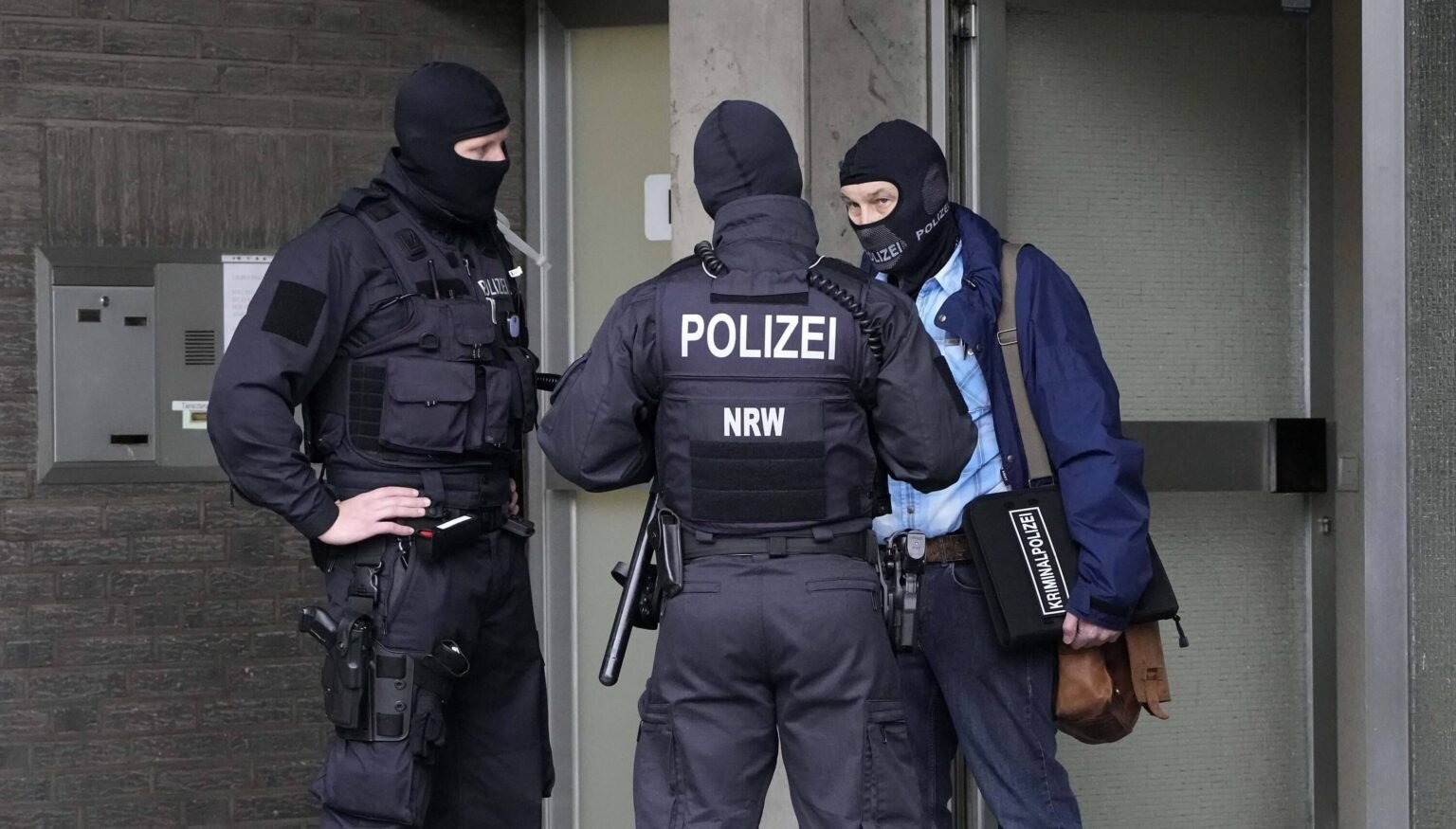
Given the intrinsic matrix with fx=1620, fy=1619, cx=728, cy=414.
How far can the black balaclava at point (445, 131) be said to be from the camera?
3.55m

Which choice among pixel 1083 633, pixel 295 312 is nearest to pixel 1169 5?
pixel 1083 633

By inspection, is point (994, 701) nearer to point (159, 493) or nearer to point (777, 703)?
point (777, 703)

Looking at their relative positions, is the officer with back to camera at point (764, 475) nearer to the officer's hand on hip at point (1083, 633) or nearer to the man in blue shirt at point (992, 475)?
the man in blue shirt at point (992, 475)

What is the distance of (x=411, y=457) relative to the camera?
3529 millimetres

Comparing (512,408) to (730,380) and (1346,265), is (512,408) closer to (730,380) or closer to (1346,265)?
(730,380)

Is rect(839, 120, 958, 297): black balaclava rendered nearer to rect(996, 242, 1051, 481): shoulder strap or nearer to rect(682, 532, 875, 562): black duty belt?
rect(996, 242, 1051, 481): shoulder strap

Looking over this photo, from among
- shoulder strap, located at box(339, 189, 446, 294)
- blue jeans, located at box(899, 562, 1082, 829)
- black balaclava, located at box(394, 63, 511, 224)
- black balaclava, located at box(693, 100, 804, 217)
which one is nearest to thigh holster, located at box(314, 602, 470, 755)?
shoulder strap, located at box(339, 189, 446, 294)

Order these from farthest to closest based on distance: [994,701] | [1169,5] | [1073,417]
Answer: [1169,5] < [994,701] < [1073,417]

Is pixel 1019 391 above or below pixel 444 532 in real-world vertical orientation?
above

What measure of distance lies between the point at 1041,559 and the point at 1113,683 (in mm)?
342

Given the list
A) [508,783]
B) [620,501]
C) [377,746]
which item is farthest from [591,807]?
[377,746]

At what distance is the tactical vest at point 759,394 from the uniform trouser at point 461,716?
78cm

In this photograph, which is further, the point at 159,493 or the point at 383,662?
the point at 159,493

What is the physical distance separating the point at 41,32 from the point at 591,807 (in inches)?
110
